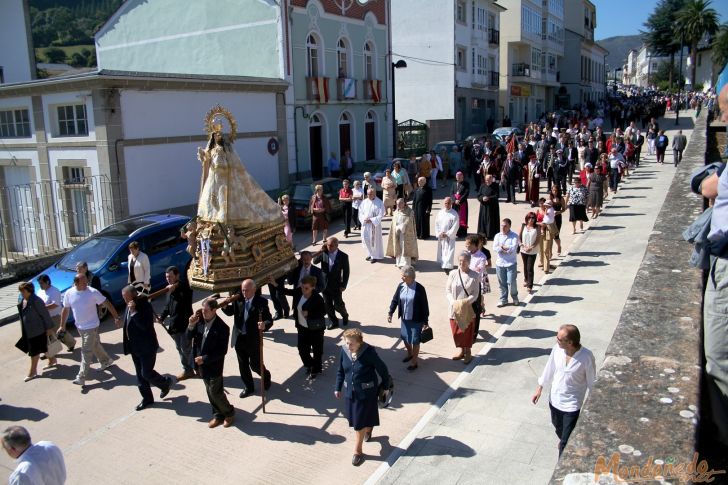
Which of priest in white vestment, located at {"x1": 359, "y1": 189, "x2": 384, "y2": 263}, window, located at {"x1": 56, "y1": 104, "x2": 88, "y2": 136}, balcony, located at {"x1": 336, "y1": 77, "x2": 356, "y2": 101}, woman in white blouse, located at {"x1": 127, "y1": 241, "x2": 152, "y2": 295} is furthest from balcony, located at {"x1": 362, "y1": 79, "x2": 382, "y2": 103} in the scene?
woman in white blouse, located at {"x1": 127, "y1": 241, "x2": 152, "y2": 295}

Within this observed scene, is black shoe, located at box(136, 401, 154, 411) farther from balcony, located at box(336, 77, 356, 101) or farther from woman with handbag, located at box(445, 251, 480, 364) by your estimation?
balcony, located at box(336, 77, 356, 101)

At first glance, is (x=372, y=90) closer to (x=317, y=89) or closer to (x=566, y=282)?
(x=317, y=89)

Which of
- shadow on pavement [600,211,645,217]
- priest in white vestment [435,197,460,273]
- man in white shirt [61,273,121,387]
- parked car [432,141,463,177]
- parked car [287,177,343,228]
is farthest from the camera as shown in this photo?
parked car [432,141,463,177]

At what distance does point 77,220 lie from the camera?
18.5 meters

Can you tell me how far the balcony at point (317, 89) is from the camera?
25531mm

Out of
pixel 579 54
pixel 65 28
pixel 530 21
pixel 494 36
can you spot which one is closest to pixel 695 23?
pixel 579 54

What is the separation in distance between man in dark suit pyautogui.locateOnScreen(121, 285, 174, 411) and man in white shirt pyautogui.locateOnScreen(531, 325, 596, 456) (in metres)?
5.20

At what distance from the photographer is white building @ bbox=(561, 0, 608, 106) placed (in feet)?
209

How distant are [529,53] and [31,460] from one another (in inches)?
2094

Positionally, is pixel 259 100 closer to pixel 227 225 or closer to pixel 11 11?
pixel 11 11

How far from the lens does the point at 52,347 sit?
389 inches

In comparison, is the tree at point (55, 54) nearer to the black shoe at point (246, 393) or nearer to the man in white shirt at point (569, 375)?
the black shoe at point (246, 393)

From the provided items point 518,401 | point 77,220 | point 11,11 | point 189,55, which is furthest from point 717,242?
point 11,11

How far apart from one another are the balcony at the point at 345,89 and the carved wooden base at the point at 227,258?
61.8ft
